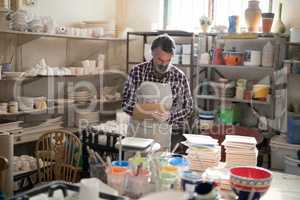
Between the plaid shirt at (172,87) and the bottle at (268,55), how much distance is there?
1.26 m

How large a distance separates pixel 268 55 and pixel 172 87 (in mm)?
1418

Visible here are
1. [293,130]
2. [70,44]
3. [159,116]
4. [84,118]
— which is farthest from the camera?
[70,44]

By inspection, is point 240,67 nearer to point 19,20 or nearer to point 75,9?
point 75,9

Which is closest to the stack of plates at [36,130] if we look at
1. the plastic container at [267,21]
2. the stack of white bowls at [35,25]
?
the stack of white bowls at [35,25]

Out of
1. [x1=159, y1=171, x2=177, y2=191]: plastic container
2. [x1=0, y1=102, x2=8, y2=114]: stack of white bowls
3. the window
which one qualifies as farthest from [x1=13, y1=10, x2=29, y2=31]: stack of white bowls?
[x1=159, y1=171, x2=177, y2=191]: plastic container

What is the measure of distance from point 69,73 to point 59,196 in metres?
2.63

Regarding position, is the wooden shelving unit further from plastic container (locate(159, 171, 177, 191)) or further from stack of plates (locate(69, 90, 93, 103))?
plastic container (locate(159, 171, 177, 191))

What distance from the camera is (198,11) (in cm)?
475

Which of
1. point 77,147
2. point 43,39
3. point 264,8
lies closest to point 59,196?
point 77,147

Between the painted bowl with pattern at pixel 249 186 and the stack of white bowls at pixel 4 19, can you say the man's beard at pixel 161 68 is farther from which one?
the stack of white bowls at pixel 4 19

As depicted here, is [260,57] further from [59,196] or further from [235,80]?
[59,196]

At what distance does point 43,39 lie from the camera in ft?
13.9

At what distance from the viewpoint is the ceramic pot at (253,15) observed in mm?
4047

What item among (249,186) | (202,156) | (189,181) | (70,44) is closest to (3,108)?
(70,44)
